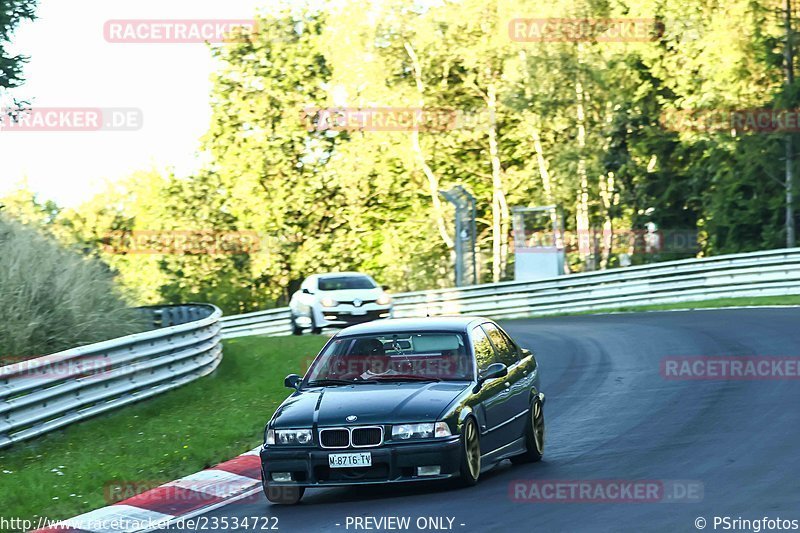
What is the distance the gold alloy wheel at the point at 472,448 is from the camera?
10.2 metres

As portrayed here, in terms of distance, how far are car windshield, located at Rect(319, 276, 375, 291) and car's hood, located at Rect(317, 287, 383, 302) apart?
Answer: 0.42 metres

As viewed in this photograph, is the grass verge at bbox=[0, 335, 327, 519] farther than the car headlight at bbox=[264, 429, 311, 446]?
Yes

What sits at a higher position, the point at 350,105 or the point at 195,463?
the point at 350,105

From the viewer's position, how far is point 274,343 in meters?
25.0

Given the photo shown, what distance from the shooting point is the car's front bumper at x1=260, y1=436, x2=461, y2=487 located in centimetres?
986

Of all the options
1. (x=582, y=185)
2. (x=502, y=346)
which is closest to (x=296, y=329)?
(x=582, y=185)

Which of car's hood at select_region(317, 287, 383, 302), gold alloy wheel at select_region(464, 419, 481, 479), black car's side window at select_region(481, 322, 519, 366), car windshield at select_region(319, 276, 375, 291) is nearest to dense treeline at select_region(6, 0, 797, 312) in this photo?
car windshield at select_region(319, 276, 375, 291)

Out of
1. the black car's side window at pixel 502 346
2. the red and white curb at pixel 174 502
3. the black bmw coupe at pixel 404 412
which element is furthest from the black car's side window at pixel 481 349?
the red and white curb at pixel 174 502

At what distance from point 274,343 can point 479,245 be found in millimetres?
35736

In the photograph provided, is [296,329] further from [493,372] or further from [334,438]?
[334,438]

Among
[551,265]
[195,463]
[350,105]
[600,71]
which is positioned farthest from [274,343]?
[350,105]

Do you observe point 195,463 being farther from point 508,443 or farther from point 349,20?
point 349,20

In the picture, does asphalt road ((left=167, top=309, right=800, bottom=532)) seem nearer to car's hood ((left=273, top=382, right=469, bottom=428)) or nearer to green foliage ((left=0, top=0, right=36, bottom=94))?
car's hood ((left=273, top=382, right=469, bottom=428))

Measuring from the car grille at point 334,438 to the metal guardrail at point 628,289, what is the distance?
21576mm
